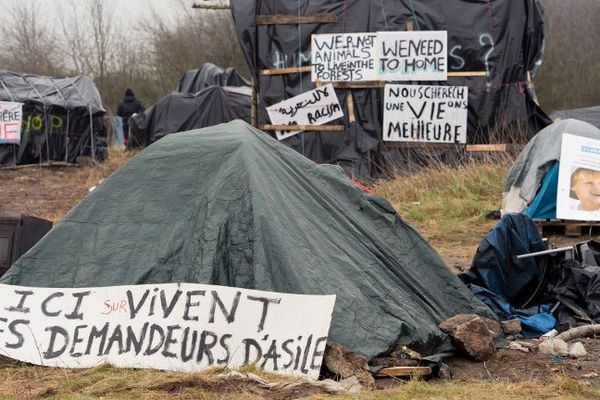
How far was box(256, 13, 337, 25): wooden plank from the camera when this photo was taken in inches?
616

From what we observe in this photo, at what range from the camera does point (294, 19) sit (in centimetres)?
1584

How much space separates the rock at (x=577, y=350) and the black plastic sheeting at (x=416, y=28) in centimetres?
904

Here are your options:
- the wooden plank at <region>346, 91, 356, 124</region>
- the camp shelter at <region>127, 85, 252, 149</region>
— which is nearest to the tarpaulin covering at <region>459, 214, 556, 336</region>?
the wooden plank at <region>346, 91, 356, 124</region>

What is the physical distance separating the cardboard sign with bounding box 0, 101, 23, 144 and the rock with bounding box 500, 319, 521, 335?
19.1m

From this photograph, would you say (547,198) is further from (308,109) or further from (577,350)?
(308,109)

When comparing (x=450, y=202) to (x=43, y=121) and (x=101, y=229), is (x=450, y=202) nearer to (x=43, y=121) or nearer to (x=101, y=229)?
(x=101, y=229)

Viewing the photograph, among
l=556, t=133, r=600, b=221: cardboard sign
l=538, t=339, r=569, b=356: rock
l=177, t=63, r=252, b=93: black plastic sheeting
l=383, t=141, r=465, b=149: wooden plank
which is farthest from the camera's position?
l=177, t=63, r=252, b=93: black plastic sheeting

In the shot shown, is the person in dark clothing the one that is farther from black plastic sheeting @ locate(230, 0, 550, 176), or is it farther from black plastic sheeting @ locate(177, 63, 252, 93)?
black plastic sheeting @ locate(230, 0, 550, 176)

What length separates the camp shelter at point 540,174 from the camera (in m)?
11.2

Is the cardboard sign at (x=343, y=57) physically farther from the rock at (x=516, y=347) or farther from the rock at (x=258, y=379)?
the rock at (x=258, y=379)

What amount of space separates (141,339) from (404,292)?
1891 millimetres

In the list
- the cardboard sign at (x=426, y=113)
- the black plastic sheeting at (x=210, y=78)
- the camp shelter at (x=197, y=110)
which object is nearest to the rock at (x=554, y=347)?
the cardboard sign at (x=426, y=113)

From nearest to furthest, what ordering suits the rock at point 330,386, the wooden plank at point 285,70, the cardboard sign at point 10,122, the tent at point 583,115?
the rock at point 330,386
the wooden plank at point 285,70
the tent at point 583,115
the cardboard sign at point 10,122

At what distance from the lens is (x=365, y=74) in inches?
616
